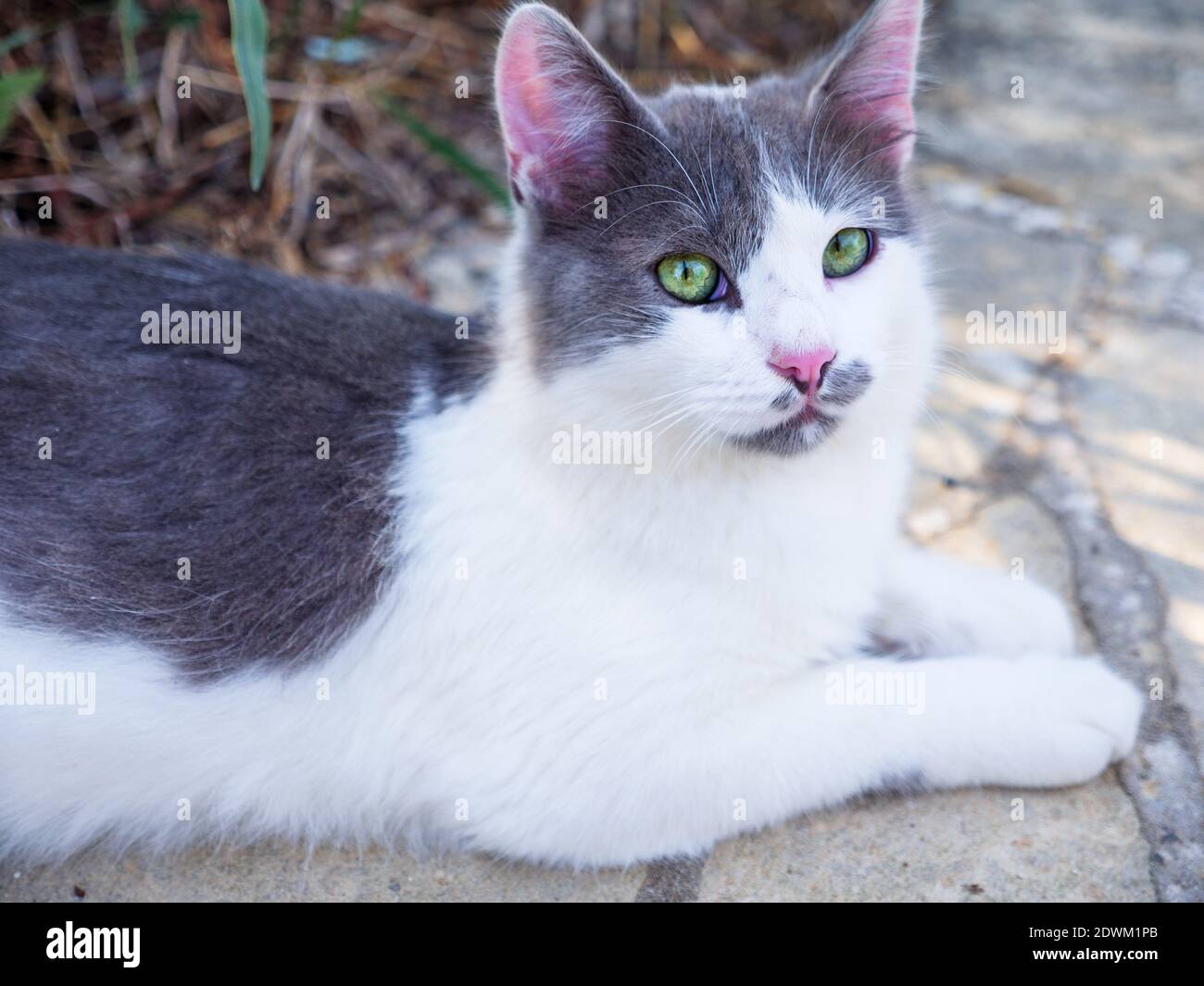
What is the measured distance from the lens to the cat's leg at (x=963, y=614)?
234 cm

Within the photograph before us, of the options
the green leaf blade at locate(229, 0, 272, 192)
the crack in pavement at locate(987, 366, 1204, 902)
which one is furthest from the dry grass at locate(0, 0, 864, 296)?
the crack in pavement at locate(987, 366, 1204, 902)

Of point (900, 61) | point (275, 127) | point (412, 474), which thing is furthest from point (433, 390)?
point (275, 127)

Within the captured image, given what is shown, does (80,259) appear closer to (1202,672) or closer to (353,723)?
(353,723)

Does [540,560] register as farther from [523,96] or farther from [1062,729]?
[1062,729]

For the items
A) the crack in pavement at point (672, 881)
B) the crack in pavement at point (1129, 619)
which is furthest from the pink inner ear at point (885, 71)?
the crack in pavement at point (672, 881)

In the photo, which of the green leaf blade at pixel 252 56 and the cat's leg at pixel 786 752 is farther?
the green leaf blade at pixel 252 56

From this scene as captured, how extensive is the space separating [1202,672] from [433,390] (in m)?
1.63

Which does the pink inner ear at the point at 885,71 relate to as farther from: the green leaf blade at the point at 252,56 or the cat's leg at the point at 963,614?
the green leaf blade at the point at 252,56

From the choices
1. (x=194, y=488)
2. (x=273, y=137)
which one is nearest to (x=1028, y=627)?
(x=194, y=488)

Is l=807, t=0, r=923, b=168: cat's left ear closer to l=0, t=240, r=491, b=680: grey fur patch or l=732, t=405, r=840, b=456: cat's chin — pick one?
l=732, t=405, r=840, b=456: cat's chin

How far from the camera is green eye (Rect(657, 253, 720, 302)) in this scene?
1952 millimetres

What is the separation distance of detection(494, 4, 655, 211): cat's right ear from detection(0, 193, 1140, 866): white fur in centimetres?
25

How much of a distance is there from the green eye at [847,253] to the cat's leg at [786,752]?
2.36 ft

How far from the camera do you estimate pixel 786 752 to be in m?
2.00
